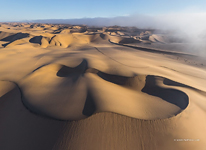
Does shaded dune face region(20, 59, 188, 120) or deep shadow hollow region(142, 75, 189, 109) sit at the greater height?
shaded dune face region(20, 59, 188, 120)

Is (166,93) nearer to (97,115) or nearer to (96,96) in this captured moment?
(96,96)

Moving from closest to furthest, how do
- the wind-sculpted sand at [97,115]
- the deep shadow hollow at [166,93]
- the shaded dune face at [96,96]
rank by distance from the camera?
the wind-sculpted sand at [97,115] < the shaded dune face at [96,96] < the deep shadow hollow at [166,93]

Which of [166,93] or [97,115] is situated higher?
[97,115]

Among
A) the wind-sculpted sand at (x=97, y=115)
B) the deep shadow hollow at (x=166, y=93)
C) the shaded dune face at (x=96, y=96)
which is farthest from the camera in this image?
the deep shadow hollow at (x=166, y=93)

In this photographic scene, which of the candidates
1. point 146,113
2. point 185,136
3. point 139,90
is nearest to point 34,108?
point 146,113

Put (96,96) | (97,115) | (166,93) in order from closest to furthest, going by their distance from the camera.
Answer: (97,115) < (96,96) < (166,93)

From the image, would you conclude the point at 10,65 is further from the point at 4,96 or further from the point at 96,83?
the point at 96,83

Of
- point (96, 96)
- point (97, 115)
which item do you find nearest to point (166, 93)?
point (96, 96)

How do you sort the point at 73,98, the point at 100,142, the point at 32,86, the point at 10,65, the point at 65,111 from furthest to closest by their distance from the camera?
the point at 10,65 → the point at 32,86 → the point at 73,98 → the point at 65,111 → the point at 100,142
